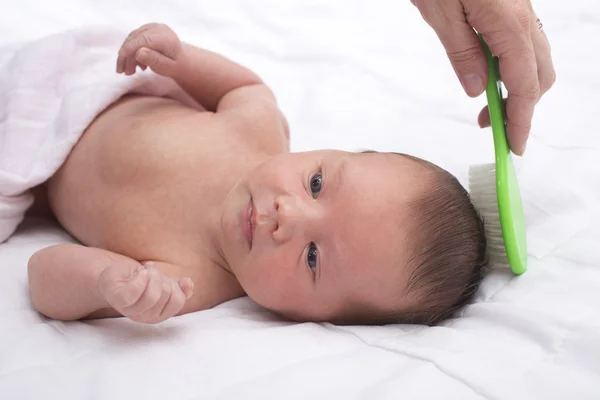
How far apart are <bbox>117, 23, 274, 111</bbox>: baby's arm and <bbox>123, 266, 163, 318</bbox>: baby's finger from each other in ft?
1.97

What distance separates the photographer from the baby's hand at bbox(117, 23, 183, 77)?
1380 mm

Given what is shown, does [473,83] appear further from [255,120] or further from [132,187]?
[132,187]

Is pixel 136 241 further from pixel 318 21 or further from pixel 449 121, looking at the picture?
pixel 318 21

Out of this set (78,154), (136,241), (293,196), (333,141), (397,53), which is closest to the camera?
(293,196)

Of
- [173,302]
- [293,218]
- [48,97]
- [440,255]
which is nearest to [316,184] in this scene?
[293,218]

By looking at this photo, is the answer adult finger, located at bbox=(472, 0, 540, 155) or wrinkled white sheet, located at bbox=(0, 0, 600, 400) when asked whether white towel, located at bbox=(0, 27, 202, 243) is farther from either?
adult finger, located at bbox=(472, 0, 540, 155)

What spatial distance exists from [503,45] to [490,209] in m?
0.30

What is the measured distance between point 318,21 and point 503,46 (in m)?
1.06

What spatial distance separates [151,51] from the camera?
1.40 meters

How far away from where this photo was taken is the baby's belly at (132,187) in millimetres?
1271

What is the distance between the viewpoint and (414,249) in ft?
3.68

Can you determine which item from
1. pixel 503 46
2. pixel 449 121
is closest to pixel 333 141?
pixel 449 121

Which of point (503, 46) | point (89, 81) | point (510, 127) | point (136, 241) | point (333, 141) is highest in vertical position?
point (503, 46)

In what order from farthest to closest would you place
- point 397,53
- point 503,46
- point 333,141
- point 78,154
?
point 397,53
point 333,141
point 78,154
point 503,46
